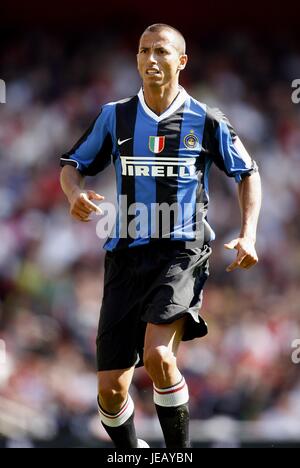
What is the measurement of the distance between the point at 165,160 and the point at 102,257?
3.50m

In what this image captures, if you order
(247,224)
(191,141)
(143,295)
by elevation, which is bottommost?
(143,295)

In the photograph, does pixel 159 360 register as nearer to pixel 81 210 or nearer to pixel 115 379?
pixel 115 379

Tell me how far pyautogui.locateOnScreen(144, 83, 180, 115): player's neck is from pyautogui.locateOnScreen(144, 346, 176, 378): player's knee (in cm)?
123

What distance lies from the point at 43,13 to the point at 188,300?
Answer: 191 inches

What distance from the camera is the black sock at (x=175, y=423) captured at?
4328mm

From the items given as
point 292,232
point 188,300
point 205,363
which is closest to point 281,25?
point 292,232

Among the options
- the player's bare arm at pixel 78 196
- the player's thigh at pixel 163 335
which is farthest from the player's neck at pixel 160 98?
the player's thigh at pixel 163 335

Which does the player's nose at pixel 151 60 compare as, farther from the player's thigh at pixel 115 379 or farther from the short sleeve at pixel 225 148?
the player's thigh at pixel 115 379

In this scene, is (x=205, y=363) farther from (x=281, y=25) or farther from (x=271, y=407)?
(x=281, y=25)

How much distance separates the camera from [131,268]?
15.0 feet

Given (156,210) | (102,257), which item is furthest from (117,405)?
(102,257)

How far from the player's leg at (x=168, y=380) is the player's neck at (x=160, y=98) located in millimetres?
1105

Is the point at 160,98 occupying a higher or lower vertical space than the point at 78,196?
higher

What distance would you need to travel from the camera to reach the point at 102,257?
7969 mm
